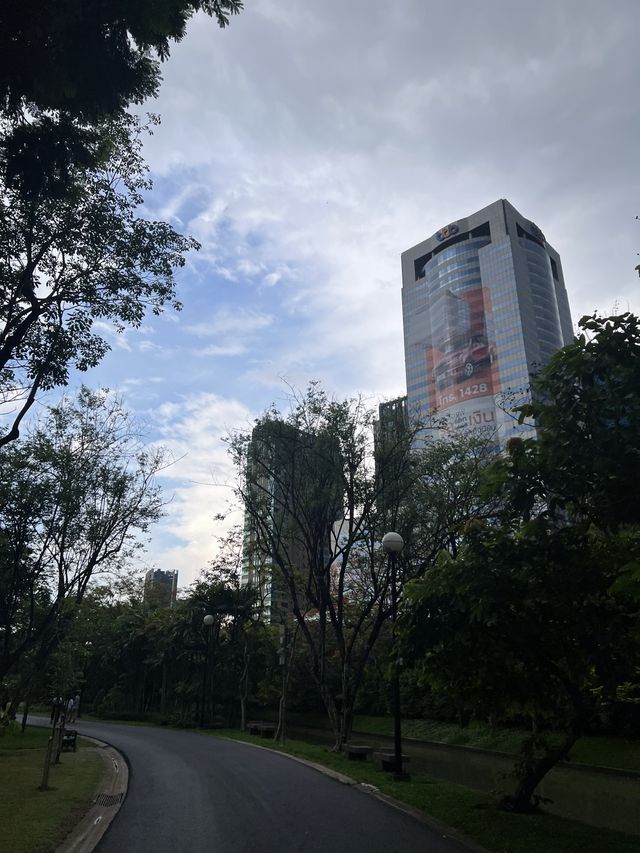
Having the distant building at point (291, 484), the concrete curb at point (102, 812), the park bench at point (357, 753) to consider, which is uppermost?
the distant building at point (291, 484)

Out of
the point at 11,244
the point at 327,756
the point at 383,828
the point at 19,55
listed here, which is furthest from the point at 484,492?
the point at 327,756

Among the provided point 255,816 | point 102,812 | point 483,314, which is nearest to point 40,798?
point 102,812

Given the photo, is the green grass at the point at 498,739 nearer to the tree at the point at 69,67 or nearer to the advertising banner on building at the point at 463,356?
the tree at the point at 69,67

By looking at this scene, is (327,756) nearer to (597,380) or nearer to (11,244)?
(597,380)

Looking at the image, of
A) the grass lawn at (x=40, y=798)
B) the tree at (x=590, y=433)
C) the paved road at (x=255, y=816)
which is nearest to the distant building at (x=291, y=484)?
the paved road at (x=255, y=816)

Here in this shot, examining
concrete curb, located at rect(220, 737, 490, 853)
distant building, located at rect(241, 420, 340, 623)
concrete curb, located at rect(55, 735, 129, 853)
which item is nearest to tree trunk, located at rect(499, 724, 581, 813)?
concrete curb, located at rect(220, 737, 490, 853)

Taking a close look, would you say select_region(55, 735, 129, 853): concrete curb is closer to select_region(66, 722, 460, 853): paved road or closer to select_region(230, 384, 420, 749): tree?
select_region(66, 722, 460, 853): paved road

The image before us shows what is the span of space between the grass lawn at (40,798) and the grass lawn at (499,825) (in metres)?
5.25

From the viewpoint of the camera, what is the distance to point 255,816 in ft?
29.4

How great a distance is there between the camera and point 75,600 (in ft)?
79.0

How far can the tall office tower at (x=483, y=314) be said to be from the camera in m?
111

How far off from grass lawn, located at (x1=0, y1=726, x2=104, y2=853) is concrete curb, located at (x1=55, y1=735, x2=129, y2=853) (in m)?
0.13

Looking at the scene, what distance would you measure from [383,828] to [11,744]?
1963 cm

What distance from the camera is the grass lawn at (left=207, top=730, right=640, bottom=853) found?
279 inches
